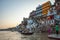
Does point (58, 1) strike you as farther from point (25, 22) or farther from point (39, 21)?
point (25, 22)

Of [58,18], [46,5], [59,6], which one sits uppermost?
[46,5]

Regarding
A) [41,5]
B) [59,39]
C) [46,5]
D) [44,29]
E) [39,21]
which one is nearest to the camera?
[59,39]

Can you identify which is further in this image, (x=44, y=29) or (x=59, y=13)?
(x=44, y=29)

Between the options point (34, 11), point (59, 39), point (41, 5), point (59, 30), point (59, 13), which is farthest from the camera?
point (34, 11)

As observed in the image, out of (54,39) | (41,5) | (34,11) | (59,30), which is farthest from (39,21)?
(54,39)

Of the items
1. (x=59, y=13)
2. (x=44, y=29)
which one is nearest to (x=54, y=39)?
(x=59, y=13)

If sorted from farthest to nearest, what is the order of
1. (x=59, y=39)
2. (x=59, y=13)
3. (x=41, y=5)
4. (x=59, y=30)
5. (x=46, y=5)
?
(x=41, y=5) < (x=46, y=5) < (x=59, y=13) < (x=59, y=30) < (x=59, y=39)

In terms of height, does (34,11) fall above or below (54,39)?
above

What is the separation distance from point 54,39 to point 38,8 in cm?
8367

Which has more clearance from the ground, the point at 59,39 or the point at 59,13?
the point at 59,13

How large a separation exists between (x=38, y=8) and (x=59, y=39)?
8480cm

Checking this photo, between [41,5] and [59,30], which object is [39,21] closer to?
[41,5]

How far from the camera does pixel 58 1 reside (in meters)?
52.7

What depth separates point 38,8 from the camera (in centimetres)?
10381
